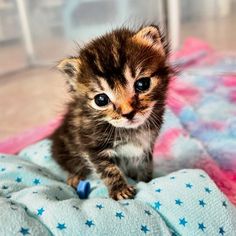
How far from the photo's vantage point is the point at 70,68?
1416 millimetres

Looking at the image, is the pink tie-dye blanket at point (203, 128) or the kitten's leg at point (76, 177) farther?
the pink tie-dye blanket at point (203, 128)

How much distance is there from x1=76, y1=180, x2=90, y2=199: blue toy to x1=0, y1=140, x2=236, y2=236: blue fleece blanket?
0.47ft

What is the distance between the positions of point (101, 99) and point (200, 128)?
896 mm

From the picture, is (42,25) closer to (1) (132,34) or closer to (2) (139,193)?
(1) (132,34)

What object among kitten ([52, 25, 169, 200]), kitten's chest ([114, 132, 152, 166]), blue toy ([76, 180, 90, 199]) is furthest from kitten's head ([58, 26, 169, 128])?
blue toy ([76, 180, 90, 199])

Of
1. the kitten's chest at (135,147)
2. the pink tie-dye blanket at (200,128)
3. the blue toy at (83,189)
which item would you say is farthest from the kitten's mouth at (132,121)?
the pink tie-dye blanket at (200,128)

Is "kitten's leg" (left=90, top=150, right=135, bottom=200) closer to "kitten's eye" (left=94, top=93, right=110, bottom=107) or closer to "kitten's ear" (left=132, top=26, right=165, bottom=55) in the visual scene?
"kitten's eye" (left=94, top=93, right=110, bottom=107)

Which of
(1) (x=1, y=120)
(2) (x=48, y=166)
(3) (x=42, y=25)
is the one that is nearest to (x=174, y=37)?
(3) (x=42, y=25)

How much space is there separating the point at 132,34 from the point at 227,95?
3.87ft

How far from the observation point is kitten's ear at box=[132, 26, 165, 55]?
1.36 m

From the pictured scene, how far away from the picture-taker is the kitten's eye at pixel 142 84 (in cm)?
126

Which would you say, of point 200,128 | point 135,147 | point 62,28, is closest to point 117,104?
point 135,147

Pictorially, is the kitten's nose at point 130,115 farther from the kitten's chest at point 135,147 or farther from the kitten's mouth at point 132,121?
the kitten's chest at point 135,147

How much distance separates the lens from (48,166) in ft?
5.57
